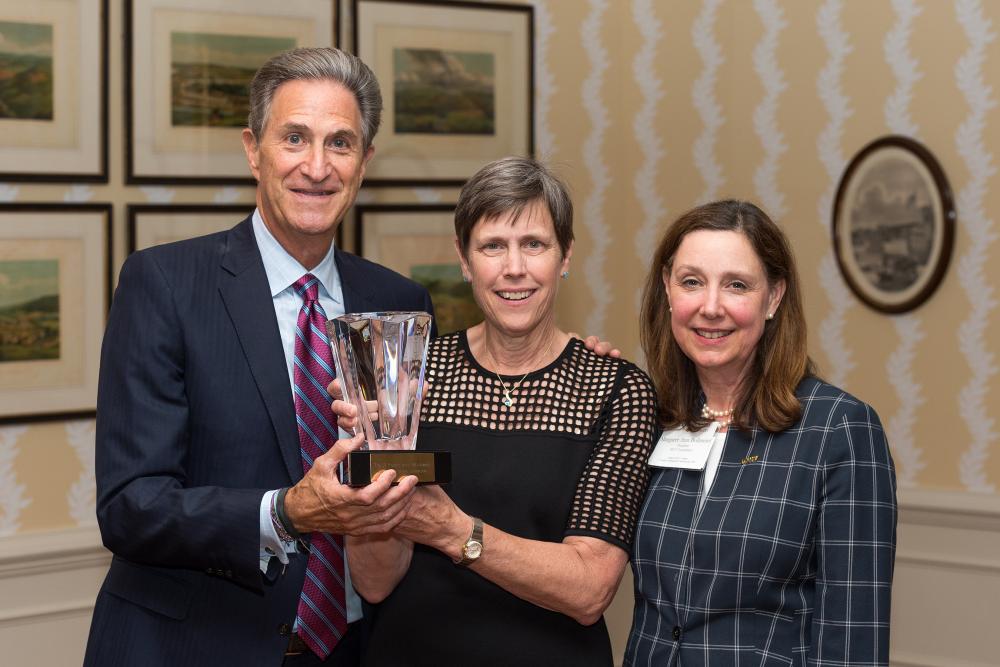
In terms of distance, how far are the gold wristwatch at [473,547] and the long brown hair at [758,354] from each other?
0.48 metres

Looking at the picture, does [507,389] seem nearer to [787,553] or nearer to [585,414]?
[585,414]

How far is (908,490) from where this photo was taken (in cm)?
375

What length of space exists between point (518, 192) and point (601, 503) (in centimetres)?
60

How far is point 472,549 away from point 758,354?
0.68 m

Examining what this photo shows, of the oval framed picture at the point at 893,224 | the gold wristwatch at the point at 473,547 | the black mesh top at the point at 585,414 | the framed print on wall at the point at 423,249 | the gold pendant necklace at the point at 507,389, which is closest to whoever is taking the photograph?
the gold wristwatch at the point at 473,547

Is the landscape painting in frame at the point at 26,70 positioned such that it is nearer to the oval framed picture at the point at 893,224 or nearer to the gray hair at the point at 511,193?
the gray hair at the point at 511,193

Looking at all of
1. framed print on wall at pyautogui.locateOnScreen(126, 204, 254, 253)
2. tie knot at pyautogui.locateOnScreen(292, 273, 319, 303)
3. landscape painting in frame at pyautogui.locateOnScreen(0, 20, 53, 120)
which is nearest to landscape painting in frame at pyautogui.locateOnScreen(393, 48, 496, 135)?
framed print on wall at pyautogui.locateOnScreen(126, 204, 254, 253)

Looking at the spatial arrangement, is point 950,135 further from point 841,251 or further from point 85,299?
point 85,299

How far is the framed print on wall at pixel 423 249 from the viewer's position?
4020 mm

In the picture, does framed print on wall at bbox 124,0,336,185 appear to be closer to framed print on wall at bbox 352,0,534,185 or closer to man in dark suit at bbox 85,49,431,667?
framed print on wall at bbox 352,0,534,185

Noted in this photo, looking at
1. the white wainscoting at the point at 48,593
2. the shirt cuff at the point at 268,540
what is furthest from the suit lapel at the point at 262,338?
the white wainscoting at the point at 48,593

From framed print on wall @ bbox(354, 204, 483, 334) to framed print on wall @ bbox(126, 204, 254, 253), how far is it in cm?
47

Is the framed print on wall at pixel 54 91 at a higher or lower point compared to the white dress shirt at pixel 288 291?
higher

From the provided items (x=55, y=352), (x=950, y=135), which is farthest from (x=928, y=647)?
(x=55, y=352)
